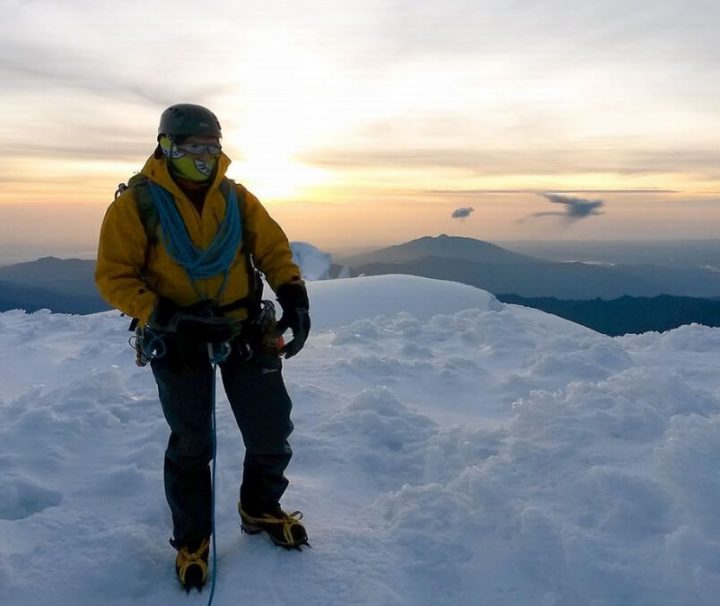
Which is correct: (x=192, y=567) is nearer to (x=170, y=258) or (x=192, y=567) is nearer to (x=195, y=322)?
(x=195, y=322)

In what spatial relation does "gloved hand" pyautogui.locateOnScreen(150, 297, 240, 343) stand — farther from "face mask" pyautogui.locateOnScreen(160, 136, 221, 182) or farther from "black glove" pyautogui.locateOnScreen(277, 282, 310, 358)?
"face mask" pyautogui.locateOnScreen(160, 136, 221, 182)

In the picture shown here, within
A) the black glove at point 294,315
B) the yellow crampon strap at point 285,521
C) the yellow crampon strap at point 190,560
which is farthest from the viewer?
the yellow crampon strap at point 285,521

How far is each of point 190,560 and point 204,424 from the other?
0.70m

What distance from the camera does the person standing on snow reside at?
2.94 meters

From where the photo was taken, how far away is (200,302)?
10.1ft

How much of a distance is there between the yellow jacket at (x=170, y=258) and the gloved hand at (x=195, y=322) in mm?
57

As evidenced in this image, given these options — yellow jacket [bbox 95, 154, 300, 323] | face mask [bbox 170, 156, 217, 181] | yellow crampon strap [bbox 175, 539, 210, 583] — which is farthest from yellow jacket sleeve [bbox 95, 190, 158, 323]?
yellow crampon strap [bbox 175, 539, 210, 583]

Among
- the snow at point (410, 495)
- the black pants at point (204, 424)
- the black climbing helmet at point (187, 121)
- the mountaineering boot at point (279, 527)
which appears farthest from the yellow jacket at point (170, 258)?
the snow at point (410, 495)

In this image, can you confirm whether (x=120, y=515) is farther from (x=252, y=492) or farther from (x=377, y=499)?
(x=377, y=499)

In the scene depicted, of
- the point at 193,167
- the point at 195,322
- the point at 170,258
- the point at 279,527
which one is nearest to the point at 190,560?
the point at 279,527

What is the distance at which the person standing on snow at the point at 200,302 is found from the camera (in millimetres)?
2943

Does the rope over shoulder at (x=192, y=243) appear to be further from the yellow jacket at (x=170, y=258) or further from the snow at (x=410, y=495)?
the snow at (x=410, y=495)

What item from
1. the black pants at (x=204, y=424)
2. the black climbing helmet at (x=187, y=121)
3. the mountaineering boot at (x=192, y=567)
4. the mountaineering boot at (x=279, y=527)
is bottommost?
the mountaineering boot at (x=192, y=567)

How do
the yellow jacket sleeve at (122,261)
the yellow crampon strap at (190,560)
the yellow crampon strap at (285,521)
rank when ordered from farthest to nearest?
the yellow crampon strap at (285,521) → the yellow crampon strap at (190,560) → the yellow jacket sleeve at (122,261)
